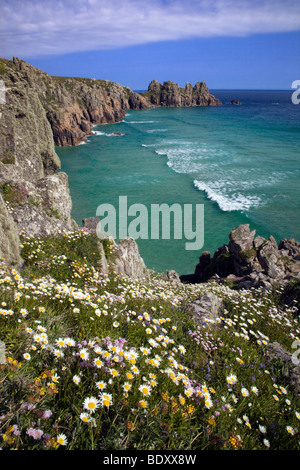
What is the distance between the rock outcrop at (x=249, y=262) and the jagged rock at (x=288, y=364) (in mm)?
7198

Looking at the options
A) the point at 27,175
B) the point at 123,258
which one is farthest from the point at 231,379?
the point at 27,175

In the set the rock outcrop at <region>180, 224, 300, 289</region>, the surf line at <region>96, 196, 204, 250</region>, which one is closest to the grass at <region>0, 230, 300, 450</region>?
the rock outcrop at <region>180, 224, 300, 289</region>

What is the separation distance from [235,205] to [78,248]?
2503 centimetres

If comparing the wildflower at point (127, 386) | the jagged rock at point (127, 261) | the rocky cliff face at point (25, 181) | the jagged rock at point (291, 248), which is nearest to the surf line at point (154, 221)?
the jagged rock at point (291, 248)

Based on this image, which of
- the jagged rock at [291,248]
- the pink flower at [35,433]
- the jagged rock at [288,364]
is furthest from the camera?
the jagged rock at [291,248]

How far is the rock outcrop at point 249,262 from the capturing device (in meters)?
13.9

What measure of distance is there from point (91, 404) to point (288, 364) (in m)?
3.57

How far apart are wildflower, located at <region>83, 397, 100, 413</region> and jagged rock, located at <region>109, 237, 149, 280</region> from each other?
858 centimetres

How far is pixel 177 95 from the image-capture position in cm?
16888

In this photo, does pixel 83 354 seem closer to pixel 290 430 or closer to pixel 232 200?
pixel 290 430

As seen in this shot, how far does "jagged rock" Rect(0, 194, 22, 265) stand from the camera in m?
7.04

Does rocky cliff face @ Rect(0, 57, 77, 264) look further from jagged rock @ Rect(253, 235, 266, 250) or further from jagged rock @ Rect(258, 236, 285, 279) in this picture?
jagged rock @ Rect(253, 235, 266, 250)

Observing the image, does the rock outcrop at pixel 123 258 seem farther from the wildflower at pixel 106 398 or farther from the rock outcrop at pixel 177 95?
the rock outcrop at pixel 177 95

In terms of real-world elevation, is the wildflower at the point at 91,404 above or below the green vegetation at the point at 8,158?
below
